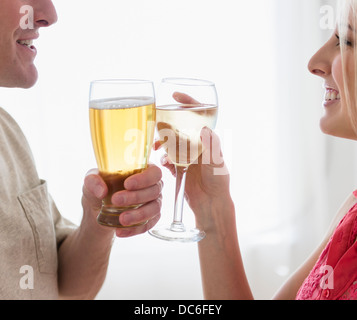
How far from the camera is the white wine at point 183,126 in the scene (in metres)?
0.95

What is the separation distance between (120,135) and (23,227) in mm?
441

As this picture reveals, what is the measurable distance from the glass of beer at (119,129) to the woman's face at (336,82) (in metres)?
0.48

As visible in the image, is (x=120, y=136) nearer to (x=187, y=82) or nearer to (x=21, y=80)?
(x=187, y=82)

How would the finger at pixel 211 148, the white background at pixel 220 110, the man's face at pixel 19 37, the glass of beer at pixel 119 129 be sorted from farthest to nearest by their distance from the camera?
1. the white background at pixel 220 110
2. the man's face at pixel 19 37
3. the finger at pixel 211 148
4. the glass of beer at pixel 119 129

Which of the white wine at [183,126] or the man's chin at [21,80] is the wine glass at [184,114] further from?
the man's chin at [21,80]

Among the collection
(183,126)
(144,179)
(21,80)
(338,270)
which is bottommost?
(338,270)

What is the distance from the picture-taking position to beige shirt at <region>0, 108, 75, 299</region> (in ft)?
3.69

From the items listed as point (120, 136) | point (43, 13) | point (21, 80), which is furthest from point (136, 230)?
point (43, 13)

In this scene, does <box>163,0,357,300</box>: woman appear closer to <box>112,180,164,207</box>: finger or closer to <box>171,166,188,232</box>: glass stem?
<box>171,166,188,232</box>: glass stem

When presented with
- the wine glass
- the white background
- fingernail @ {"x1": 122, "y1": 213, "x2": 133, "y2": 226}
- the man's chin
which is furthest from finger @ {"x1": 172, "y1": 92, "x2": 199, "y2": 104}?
the white background

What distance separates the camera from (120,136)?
3.00ft

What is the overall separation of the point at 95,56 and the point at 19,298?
1.45m

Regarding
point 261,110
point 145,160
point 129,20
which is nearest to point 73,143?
point 129,20

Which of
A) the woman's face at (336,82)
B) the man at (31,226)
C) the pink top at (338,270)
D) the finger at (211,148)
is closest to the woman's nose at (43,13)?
the man at (31,226)
